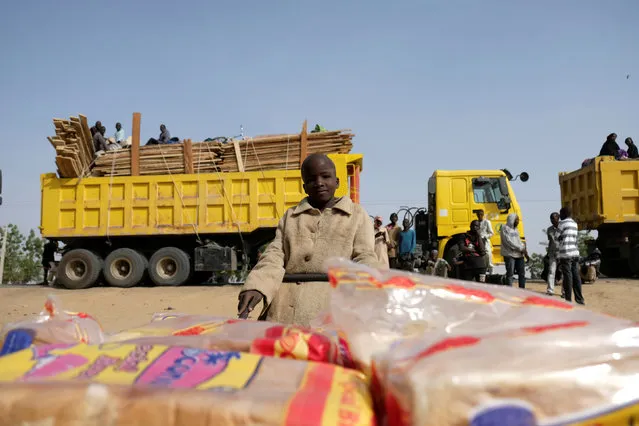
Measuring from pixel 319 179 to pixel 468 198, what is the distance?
9897mm

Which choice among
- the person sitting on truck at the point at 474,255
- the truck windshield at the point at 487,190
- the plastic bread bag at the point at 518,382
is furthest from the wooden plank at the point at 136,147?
the plastic bread bag at the point at 518,382

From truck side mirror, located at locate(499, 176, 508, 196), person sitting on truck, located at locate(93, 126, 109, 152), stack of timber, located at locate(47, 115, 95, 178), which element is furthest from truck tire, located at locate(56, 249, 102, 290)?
truck side mirror, located at locate(499, 176, 508, 196)

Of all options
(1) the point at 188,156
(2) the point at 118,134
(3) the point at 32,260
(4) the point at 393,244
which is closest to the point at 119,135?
(2) the point at 118,134

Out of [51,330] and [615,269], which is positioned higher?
[51,330]

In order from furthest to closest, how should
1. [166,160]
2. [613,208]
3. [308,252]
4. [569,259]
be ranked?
[613,208] < [166,160] < [569,259] < [308,252]

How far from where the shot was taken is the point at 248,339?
143 cm

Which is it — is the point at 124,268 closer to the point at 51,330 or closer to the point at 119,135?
the point at 119,135

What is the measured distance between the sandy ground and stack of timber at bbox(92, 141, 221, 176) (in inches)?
106

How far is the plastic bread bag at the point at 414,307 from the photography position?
122 centimetres

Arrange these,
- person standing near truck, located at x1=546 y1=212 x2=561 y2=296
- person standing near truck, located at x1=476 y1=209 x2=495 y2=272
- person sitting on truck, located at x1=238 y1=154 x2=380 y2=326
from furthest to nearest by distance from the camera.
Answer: person standing near truck, located at x1=476 y1=209 x2=495 y2=272 < person standing near truck, located at x1=546 y1=212 x2=561 y2=296 < person sitting on truck, located at x1=238 y1=154 x2=380 y2=326

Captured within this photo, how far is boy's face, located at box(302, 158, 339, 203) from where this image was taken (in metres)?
2.80

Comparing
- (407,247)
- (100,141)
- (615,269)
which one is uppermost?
(100,141)

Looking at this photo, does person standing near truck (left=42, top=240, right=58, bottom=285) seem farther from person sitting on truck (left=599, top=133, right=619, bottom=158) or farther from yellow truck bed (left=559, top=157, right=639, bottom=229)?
person sitting on truck (left=599, top=133, right=619, bottom=158)

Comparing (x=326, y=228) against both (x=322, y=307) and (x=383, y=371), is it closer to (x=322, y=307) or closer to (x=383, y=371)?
(x=322, y=307)
